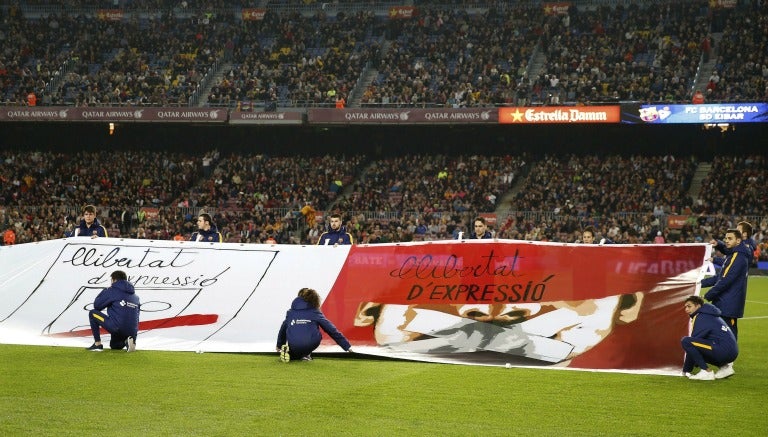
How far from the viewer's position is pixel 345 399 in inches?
360

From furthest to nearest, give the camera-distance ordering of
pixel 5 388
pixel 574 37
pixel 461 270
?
1. pixel 574 37
2. pixel 461 270
3. pixel 5 388

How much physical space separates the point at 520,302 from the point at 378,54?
109 ft

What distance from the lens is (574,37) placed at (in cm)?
4191

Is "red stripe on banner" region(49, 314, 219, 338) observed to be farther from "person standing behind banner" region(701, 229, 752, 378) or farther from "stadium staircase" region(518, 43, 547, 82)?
"stadium staircase" region(518, 43, 547, 82)

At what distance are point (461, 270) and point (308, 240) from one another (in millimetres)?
23770

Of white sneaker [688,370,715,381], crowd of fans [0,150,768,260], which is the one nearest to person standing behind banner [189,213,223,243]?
white sneaker [688,370,715,381]

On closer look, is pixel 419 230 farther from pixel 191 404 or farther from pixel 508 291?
pixel 191 404

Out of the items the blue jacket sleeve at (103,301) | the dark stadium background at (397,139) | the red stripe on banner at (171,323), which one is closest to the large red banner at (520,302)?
the red stripe on banner at (171,323)

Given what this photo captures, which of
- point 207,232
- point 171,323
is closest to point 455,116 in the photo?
point 207,232

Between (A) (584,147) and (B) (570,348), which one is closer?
(B) (570,348)

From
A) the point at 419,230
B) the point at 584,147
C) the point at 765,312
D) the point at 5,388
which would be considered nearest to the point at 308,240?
the point at 419,230

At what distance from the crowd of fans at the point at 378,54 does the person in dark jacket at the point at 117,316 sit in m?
27.8

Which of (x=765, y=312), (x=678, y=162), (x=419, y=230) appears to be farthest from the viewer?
(x=678, y=162)

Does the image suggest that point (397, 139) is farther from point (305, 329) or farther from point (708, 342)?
point (708, 342)
